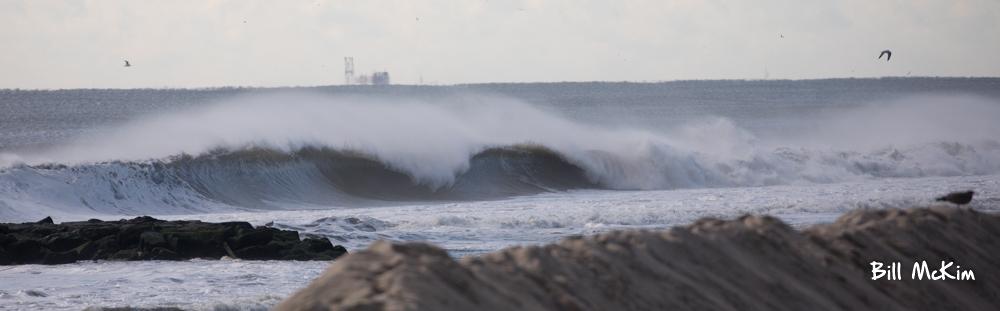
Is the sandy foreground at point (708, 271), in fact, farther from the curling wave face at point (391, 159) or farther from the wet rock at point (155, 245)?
the curling wave face at point (391, 159)

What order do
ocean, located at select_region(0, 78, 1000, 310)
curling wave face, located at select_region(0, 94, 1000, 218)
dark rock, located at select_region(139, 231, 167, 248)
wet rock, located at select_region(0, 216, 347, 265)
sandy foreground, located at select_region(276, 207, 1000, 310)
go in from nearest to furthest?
sandy foreground, located at select_region(276, 207, 1000, 310) < ocean, located at select_region(0, 78, 1000, 310) < wet rock, located at select_region(0, 216, 347, 265) < dark rock, located at select_region(139, 231, 167, 248) < curling wave face, located at select_region(0, 94, 1000, 218)

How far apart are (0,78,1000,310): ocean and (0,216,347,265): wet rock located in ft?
1.64

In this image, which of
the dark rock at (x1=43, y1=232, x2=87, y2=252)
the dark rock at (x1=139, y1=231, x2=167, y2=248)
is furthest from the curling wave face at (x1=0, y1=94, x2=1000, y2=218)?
the dark rock at (x1=139, y1=231, x2=167, y2=248)

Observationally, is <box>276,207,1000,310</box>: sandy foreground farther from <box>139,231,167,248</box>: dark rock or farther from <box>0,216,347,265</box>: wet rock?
<box>139,231,167,248</box>: dark rock

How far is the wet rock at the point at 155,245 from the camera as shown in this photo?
13.8 meters

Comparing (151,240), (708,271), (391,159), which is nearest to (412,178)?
(391,159)

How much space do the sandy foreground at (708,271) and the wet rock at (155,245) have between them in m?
8.76

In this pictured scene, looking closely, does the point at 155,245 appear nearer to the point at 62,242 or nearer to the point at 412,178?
the point at 62,242

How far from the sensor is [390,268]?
4.16m

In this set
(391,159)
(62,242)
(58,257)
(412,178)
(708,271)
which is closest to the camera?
(708,271)

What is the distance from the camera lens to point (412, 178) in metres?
29.3

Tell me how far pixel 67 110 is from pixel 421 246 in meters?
70.5

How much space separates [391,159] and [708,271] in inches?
1014

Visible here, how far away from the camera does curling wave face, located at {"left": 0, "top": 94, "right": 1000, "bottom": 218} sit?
2472 cm
